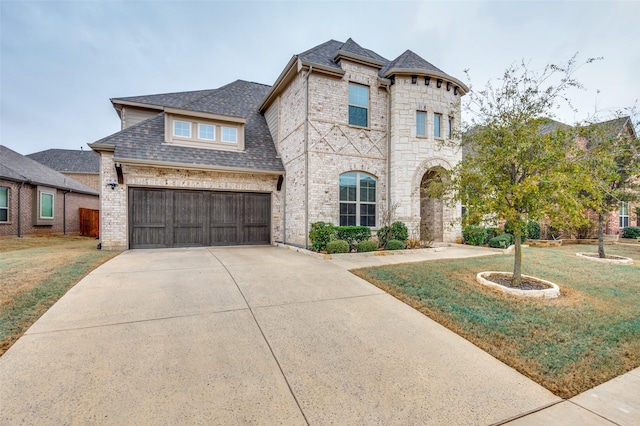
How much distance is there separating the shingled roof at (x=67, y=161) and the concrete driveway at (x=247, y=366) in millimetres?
29756

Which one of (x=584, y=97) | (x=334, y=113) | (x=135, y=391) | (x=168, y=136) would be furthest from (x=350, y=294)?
(x=168, y=136)

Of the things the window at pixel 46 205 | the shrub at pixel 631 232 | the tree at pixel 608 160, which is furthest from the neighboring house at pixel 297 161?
the shrub at pixel 631 232

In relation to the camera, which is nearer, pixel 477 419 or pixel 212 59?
pixel 477 419

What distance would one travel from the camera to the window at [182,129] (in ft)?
34.9

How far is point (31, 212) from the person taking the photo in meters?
14.7

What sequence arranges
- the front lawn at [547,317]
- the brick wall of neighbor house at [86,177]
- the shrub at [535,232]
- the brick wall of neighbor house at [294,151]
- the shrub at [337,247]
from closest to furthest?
1. the front lawn at [547,317]
2. the shrub at [337,247]
3. the brick wall of neighbor house at [294,151]
4. the shrub at [535,232]
5. the brick wall of neighbor house at [86,177]

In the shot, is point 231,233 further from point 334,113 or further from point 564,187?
point 564,187

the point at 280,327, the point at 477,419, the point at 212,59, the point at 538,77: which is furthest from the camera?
the point at 212,59

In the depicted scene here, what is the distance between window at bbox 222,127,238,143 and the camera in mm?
11359

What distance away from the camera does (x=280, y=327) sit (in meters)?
3.55

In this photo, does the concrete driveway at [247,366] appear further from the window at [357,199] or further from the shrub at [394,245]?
the window at [357,199]

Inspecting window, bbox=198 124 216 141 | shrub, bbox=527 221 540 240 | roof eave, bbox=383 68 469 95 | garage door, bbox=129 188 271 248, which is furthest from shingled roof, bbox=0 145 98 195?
shrub, bbox=527 221 540 240

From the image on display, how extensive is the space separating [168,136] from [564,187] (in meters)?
11.9

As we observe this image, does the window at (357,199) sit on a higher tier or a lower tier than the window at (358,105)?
lower
